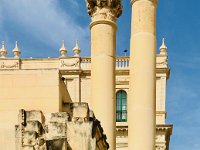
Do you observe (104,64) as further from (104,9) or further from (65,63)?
(65,63)

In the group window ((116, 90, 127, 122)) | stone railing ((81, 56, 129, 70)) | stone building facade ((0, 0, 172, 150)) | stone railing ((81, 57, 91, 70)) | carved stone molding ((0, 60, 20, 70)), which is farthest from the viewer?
stone railing ((81, 57, 91, 70))

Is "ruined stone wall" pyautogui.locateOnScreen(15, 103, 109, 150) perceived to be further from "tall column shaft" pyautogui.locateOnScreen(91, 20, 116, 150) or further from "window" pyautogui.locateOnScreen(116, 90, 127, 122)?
"window" pyautogui.locateOnScreen(116, 90, 127, 122)

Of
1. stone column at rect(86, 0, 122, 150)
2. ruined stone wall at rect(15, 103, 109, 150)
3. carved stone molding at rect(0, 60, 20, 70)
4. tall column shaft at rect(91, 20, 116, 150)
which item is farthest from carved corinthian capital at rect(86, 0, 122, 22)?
carved stone molding at rect(0, 60, 20, 70)

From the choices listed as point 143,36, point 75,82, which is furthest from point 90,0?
point 75,82

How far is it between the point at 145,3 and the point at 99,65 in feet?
13.4

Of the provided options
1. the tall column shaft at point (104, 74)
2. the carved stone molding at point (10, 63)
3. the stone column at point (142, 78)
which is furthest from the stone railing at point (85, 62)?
the stone column at point (142, 78)

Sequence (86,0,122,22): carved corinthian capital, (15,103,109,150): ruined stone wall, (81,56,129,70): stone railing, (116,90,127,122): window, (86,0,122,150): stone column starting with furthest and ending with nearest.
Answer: (116,90,127,122): window < (81,56,129,70): stone railing < (86,0,122,22): carved corinthian capital < (86,0,122,150): stone column < (15,103,109,150): ruined stone wall

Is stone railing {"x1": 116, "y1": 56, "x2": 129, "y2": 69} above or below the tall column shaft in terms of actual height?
above

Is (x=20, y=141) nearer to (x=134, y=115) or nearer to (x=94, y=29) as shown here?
(x=134, y=115)

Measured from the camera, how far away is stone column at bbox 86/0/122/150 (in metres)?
36.3

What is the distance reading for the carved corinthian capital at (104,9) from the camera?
A: 3762 cm

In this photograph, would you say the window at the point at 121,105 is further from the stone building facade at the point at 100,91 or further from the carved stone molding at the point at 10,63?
the stone building facade at the point at 100,91

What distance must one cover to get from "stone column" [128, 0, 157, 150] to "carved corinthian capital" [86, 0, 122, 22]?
1.97 m

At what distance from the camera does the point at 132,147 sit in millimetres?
34656
